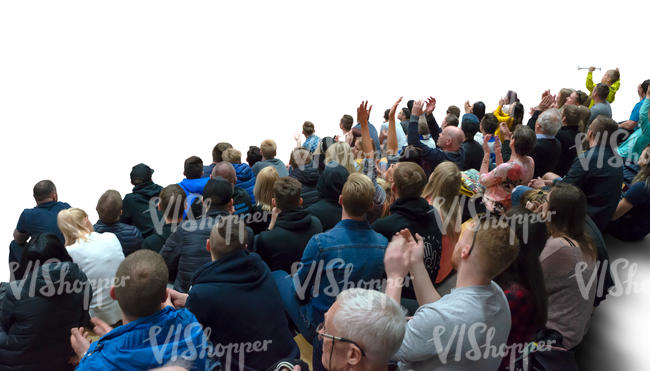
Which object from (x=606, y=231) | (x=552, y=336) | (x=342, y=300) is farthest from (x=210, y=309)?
(x=606, y=231)

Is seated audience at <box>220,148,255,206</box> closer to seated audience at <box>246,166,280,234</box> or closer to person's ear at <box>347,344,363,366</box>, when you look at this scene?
seated audience at <box>246,166,280,234</box>

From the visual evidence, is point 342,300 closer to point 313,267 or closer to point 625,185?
point 313,267

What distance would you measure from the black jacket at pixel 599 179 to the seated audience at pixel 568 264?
1.51m

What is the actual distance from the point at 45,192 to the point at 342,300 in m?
3.51

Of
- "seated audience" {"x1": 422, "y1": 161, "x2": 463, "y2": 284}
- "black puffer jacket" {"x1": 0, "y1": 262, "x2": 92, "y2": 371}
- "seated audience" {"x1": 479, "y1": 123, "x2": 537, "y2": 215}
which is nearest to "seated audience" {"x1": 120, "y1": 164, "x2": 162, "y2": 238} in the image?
"black puffer jacket" {"x1": 0, "y1": 262, "x2": 92, "y2": 371}

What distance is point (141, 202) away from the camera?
4.23 m

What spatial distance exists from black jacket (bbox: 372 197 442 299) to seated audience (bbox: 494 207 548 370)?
0.78m

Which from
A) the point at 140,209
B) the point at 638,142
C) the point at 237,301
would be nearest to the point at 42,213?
the point at 140,209

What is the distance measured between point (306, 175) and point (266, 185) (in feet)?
1.58

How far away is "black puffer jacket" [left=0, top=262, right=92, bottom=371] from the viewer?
2.25m

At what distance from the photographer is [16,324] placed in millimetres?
2275

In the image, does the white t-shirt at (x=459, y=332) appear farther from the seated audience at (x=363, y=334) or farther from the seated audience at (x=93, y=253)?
the seated audience at (x=93, y=253)

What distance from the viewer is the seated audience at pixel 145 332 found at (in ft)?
5.37

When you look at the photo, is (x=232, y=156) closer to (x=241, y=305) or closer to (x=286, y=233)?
(x=286, y=233)
